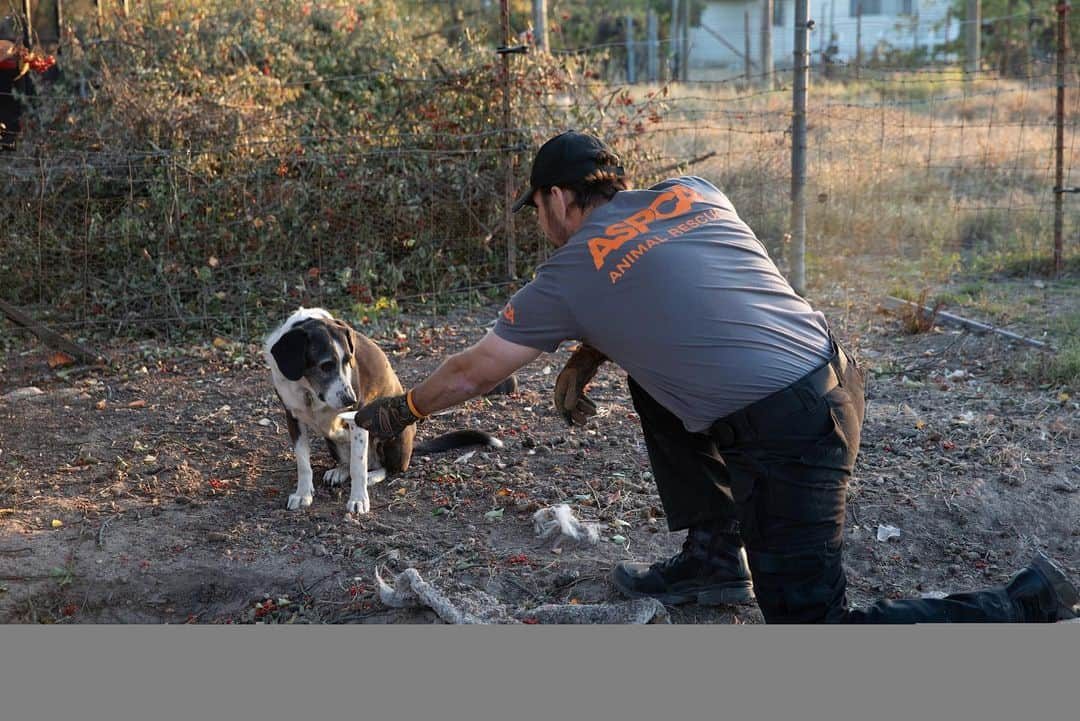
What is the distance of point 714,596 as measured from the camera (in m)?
4.00

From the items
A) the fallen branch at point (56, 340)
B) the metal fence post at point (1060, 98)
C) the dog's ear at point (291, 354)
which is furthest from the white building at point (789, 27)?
the dog's ear at point (291, 354)

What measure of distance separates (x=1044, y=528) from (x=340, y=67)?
770 centimetres

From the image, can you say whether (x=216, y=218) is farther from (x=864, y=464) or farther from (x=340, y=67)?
(x=864, y=464)

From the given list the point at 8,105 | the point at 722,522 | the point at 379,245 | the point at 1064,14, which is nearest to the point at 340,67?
the point at 379,245

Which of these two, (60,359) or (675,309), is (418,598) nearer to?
(675,309)

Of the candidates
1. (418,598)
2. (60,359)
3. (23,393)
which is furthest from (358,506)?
(60,359)

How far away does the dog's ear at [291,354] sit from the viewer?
4.86 meters

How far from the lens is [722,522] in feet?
13.3

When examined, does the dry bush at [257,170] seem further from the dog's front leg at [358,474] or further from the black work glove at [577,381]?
the black work glove at [577,381]

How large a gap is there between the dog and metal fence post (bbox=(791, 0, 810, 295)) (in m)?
4.25

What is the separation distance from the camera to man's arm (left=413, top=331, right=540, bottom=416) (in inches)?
139

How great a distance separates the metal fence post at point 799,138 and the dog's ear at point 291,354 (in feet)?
17.5

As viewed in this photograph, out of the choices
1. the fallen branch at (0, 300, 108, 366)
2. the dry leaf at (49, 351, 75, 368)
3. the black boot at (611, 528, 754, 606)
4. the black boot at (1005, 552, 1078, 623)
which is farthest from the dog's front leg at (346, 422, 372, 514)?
the dry leaf at (49, 351, 75, 368)

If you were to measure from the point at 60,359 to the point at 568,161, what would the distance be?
5453mm
